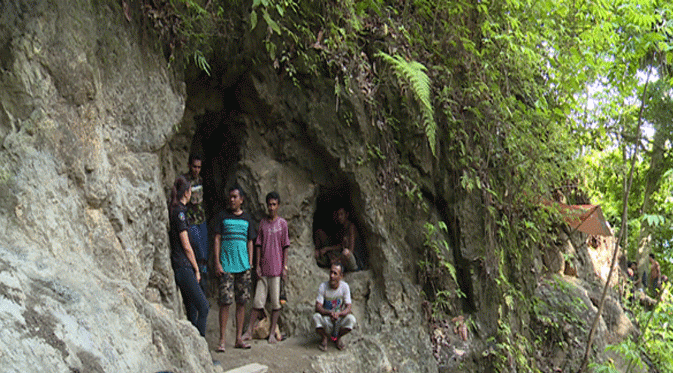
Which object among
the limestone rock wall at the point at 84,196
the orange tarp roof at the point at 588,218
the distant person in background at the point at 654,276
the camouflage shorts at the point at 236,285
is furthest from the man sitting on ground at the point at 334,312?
the distant person in background at the point at 654,276

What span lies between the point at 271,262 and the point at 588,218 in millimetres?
7432

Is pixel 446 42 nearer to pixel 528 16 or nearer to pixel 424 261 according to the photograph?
pixel 528 16

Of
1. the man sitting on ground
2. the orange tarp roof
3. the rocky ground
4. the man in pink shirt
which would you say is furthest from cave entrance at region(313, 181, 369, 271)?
the orange tarp roof

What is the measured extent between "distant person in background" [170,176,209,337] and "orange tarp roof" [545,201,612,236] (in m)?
7.75

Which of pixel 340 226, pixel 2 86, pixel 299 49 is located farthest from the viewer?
pixel 340 226

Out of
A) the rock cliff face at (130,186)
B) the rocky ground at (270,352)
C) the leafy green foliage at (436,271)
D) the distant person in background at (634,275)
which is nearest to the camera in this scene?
the rock cliff face at (130,186)

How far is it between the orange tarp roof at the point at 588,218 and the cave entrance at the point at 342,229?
15.5 feet

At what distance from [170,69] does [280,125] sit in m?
2.24

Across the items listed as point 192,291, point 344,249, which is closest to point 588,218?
point 344,249

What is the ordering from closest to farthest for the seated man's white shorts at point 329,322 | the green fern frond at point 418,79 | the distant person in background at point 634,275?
the seated man's white shorts at point 329,322
the green fern frond at point 418,79
the distant person in background at point 634,275

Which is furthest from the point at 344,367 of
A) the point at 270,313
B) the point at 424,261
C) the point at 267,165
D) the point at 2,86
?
the point at 2,86

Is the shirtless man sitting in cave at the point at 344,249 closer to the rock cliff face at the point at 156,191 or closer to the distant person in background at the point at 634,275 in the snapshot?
the rock cliff face at the point at 156,191

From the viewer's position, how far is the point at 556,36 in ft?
29.6

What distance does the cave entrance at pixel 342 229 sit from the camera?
8297 mm
